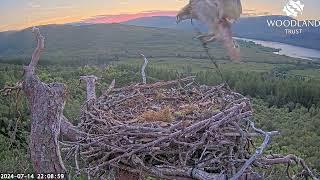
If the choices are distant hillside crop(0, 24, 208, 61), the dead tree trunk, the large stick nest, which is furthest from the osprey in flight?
distant hillside crop(0, 24, 208, 61)

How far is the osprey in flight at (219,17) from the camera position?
68.9 inches

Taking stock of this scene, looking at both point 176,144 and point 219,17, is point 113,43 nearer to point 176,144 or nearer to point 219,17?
point 176,144

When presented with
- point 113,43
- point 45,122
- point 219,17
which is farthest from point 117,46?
point 219,17

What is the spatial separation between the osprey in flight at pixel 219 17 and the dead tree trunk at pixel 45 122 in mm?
1272

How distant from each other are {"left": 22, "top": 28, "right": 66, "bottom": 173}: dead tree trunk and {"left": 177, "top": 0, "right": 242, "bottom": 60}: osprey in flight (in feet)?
4.17

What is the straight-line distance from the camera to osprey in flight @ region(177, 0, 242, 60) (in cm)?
175

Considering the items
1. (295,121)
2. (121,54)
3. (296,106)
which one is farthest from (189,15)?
(121,54)

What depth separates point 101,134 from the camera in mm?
3145

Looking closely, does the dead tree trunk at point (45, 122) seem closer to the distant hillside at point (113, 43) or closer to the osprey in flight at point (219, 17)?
the osprey in flight at point (219, 17)

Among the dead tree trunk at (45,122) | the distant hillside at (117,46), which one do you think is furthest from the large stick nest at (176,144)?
the distant hillside at (117,46)

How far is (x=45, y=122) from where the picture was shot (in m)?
2.83

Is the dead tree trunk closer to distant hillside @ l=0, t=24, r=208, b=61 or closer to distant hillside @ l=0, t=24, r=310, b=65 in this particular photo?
distant hillside @ l=0, t=24, r=310, b=65

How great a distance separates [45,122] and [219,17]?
1428 mm

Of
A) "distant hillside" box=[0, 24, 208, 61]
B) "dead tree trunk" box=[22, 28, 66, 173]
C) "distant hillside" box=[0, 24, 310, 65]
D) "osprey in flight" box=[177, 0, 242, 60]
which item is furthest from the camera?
"distant hillside" box=[0, 24, 208, 61]
